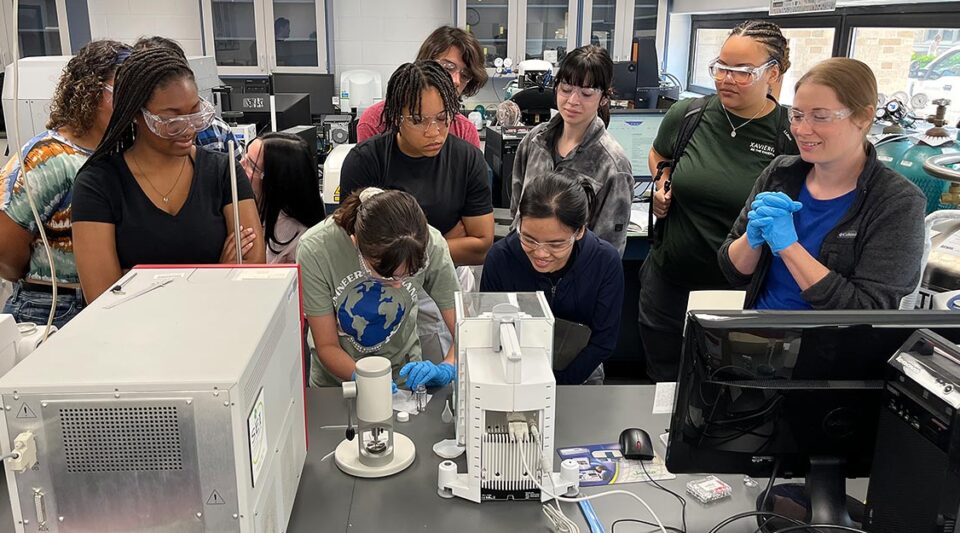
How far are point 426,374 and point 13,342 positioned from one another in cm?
78

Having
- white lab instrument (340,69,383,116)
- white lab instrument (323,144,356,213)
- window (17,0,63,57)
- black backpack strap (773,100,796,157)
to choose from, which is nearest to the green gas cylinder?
black backpack strap (773,100,796,157)

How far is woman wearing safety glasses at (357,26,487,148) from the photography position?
2381 millimetres

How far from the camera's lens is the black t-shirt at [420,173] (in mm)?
1989

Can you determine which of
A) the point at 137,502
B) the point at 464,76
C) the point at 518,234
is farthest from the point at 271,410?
the point at 464,76

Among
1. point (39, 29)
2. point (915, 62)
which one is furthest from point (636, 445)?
point (39, 29)

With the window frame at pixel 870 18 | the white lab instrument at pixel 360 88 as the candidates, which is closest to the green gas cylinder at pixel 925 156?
the window frame at pixel 870 18

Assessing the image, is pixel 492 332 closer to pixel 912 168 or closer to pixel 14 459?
pixel 14 459

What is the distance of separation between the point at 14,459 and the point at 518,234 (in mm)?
1152

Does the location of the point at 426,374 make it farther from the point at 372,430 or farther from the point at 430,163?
the point at 430,163

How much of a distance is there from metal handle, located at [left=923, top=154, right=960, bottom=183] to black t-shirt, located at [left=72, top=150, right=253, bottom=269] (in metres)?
1.88

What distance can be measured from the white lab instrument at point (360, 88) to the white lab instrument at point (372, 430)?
181 inches

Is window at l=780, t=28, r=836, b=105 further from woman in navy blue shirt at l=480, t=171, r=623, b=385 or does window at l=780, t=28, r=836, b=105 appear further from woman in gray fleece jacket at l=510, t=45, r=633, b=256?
woman in navy blue shirt at l=480, t=171, r=623, b=385

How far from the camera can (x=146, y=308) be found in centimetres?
105

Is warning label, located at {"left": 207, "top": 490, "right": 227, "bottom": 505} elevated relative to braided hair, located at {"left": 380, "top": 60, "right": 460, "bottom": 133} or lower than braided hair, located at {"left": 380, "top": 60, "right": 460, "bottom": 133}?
lower
